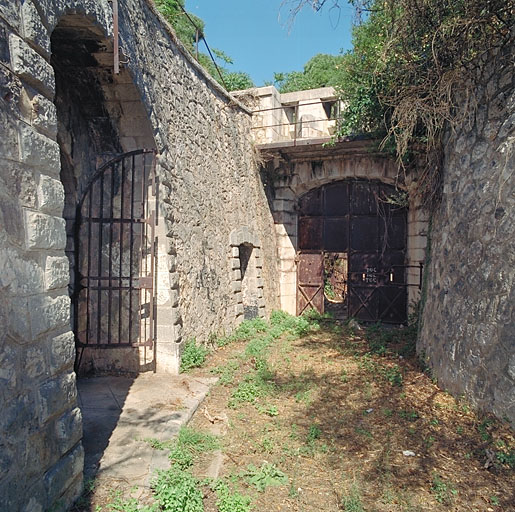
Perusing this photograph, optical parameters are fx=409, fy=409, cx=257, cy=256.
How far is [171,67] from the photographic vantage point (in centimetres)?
513

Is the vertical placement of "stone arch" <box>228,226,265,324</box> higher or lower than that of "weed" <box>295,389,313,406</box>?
higher

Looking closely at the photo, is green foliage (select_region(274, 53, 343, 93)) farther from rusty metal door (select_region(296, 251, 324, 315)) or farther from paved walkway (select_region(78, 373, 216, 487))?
paved walkway (select_region(78, 373, 216, 487))

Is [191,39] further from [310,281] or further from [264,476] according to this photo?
[264,476]

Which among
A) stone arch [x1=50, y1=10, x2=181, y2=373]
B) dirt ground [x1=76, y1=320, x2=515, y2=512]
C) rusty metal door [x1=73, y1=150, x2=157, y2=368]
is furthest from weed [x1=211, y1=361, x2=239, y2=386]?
rusty metal door [x1=73, y1=150, x2=157, y2=368]

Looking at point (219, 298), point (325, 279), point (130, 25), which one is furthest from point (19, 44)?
point (325, 279)

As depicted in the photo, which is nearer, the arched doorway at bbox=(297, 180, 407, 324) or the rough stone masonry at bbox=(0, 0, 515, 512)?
the rough stone masonry at bbox=(0, 0, 515, 512)

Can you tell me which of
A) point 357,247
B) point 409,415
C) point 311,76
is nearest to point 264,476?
point 409,415

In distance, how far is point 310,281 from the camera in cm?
927

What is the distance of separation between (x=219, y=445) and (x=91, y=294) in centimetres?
241

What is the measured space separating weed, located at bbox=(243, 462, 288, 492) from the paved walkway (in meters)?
0.60

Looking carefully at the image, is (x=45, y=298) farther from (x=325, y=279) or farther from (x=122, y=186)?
(x=325, y=279)

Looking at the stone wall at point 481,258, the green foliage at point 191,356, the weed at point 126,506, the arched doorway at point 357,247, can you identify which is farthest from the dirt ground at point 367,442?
the arched doorway at point 357,247

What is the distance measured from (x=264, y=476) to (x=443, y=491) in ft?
3.90

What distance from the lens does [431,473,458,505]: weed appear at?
2.62 m
